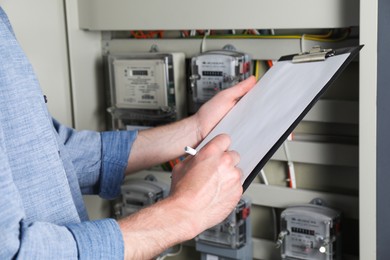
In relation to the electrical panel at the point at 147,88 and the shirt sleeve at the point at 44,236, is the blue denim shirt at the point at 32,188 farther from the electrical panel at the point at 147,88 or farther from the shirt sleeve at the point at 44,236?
the electrical panel at the point at 147,88

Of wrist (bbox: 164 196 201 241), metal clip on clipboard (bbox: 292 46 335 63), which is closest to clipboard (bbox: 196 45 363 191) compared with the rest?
metal clip on clipboard (bbox: 292 46 335 63)

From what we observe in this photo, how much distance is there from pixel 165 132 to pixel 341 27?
55 centimetres

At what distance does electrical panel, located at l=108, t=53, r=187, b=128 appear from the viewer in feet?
6.30

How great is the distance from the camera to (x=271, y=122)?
4.08 ft

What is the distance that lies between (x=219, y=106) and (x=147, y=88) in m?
0.45

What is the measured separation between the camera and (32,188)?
3.80 ft

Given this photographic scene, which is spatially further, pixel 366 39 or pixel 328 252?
pixel 328 252

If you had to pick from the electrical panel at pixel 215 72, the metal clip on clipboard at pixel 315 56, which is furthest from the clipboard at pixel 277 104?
the electrical panel at pixel 215 72

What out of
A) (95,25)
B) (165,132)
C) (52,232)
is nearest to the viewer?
(52,232)

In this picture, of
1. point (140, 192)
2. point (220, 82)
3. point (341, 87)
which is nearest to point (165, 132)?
point (220, 82)

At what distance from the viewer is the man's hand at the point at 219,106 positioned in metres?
1.56

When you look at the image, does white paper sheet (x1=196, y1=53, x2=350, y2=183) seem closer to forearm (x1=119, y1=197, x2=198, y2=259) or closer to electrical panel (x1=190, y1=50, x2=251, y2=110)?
forearm (x1=119, y1=197, x2=198, y2=259)

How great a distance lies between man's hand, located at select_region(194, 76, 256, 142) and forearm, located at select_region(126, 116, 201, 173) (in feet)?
0.13

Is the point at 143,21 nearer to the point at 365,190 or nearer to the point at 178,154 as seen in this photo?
the point at 178,154
